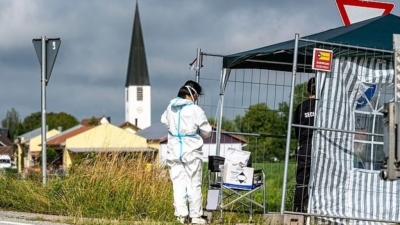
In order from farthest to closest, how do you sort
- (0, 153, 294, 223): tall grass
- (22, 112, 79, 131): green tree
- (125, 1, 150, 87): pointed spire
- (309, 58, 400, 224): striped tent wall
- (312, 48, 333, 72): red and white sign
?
(125, 1, 150, 87): pointed spire → (22, 112, 79, 131): green tree → (0, 153, 294, 223): tall grass → (309, 58, 400, 224): striped tent wall → (312, 48, 333, 72): red and white sign

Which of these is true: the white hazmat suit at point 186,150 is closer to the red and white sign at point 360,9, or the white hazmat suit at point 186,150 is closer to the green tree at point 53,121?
the red and white sign at point 360,9

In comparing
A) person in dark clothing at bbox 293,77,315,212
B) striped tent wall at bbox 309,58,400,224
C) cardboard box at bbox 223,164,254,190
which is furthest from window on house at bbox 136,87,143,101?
striped tent wall at bbox 309,58,400,224

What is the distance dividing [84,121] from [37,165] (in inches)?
6453

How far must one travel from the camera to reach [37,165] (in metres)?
15.6

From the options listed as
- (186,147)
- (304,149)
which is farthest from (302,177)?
(186,147)

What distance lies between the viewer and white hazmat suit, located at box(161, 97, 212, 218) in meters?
10.2

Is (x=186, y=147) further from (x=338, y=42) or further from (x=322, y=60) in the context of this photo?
(x=338, y=42)

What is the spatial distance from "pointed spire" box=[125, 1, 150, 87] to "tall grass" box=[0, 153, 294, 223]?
153m

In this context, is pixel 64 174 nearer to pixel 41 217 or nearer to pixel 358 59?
pixel 41 217

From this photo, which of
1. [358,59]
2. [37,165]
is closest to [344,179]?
[358,59]

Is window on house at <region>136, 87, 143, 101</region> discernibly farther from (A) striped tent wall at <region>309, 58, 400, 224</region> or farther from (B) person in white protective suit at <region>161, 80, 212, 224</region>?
(B) person in white protective suit at <region>161, 80, 212, 224</region>

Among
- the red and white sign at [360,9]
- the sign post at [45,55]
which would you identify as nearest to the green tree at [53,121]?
the sign post at [45,55]

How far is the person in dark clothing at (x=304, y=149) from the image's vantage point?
35.9ft

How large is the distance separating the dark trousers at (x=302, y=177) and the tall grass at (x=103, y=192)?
35.2 inches
